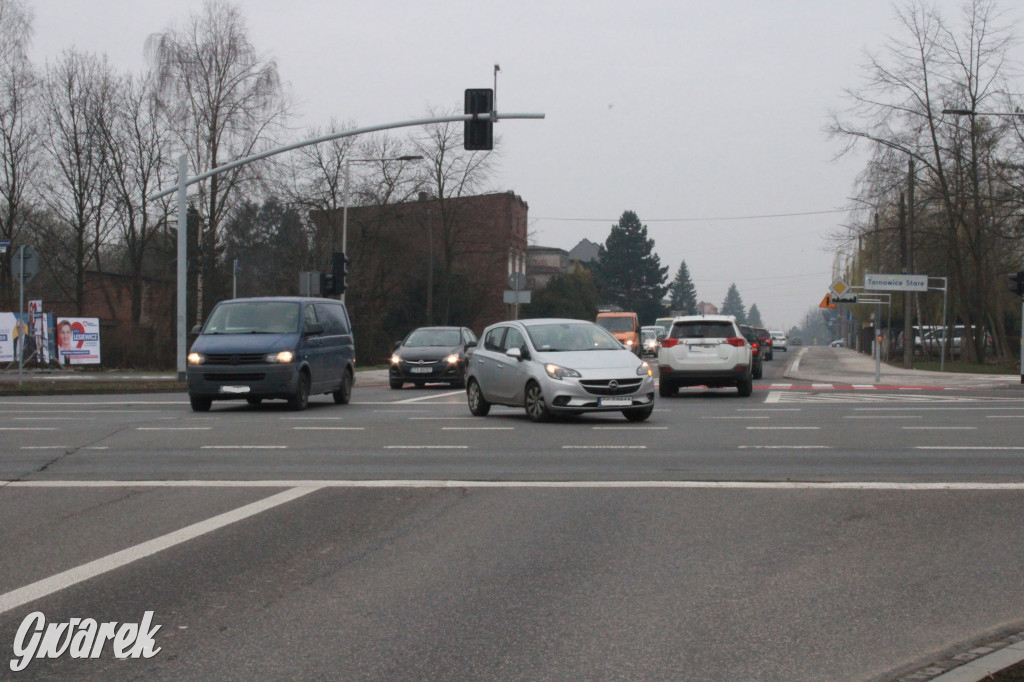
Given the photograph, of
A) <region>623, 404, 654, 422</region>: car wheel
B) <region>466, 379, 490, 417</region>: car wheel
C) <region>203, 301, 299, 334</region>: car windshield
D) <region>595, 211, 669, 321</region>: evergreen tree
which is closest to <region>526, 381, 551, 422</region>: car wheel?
<region>623, 404, 654, 422</region>: car wheel

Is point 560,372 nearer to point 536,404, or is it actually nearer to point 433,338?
point 536,404

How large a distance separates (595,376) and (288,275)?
40914 millimetres

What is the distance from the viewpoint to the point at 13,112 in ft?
153

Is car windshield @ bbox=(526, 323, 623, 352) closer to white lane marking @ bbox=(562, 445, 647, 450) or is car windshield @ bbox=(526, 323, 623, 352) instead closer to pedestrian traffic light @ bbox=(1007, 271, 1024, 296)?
white lane marking @ bbox=(562, 445, 647, 450)

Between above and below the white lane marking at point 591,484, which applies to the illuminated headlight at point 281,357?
above

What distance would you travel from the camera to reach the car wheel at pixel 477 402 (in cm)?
1911

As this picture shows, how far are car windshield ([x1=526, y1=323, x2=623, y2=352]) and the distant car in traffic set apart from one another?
10.2m

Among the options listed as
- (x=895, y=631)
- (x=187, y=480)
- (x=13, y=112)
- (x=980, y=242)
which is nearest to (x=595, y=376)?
(x=187, y=480)

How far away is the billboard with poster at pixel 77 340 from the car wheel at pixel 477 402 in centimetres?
2122

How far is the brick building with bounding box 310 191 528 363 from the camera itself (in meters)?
57.4

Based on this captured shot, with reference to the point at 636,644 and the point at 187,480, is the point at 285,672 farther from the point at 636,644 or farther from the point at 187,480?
the point at 187,480

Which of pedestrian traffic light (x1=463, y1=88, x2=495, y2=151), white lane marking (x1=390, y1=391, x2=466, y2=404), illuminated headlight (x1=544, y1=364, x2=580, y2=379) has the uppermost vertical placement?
pedestrian traffic light (x1=463, y1=88, x2=495, y2=151)

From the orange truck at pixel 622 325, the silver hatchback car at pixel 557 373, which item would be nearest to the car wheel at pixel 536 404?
the silver hatchback car at pixel 557 373

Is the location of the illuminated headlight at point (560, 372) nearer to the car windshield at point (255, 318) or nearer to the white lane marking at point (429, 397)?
the car windshield at point (255, 318)
